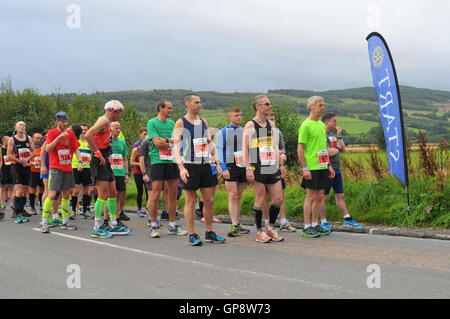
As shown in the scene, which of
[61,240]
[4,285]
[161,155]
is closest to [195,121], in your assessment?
[161,155]

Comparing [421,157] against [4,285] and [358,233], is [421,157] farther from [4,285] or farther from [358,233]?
[4,285]

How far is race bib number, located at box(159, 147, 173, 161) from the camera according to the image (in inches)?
364

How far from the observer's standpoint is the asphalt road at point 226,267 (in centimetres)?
544

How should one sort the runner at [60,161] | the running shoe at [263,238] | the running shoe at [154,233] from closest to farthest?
1. the running shoe at [263,238]
2. the running shoe at [154,233]
3. the runner at [60,161]

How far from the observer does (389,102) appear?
33.8 ft

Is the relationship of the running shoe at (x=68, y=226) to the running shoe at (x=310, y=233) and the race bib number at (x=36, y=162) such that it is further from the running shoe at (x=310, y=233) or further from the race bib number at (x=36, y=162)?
the running shoe at (x=310, y=233)

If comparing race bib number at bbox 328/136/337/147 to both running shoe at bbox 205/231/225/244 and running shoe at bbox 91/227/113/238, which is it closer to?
running shoe at bbox 205/231/225/244

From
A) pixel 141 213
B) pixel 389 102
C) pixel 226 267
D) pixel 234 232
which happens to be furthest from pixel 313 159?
pixel 141 213

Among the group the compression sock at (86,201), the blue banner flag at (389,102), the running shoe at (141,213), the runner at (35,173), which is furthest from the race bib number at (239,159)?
the runner at (35,173)

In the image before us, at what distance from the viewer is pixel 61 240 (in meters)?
9.20

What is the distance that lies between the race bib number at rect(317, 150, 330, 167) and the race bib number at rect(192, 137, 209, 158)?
1.91 meters

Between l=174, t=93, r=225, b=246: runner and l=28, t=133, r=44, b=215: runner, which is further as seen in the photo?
l=28, t=133, r=44, b=215: runner

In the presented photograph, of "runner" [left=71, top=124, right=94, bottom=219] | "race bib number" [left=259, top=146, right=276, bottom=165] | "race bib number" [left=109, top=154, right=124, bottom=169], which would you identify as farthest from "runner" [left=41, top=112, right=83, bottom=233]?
"race bib number" [left=259, top=146, right=276, bottom=165]

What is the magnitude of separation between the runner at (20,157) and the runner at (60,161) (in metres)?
2.86
